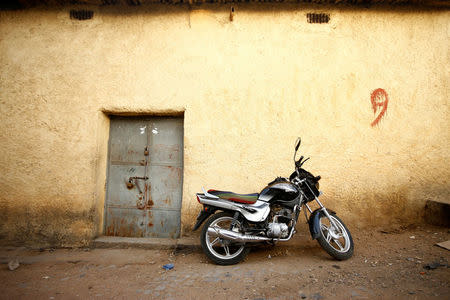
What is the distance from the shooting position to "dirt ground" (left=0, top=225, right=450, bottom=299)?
7.88 feet

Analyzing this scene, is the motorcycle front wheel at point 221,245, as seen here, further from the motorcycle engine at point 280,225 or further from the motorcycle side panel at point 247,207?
the motorcycle engine at point 280,225

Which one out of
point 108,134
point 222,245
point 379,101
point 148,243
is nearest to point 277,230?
point 222,245

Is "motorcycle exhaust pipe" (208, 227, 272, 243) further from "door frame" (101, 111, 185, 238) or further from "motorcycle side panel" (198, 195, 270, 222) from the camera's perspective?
"door frame" (101, 111, 185, 238)

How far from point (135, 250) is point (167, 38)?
11.4ft

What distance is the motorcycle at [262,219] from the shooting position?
2986 millimetres

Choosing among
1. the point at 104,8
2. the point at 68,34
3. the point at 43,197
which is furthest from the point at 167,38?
the point at 43,197

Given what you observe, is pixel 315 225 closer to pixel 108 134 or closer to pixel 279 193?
pixel 279 193

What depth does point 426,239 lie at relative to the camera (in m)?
3.38

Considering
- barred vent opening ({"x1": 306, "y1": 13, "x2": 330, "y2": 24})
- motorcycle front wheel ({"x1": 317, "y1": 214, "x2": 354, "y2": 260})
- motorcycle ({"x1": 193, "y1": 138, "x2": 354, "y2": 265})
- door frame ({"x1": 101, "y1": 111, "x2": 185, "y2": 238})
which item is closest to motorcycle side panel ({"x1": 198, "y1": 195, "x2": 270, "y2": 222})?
motorcycle ({"x1": 193, "y1": 138, "x2": 354, "y2": 265})

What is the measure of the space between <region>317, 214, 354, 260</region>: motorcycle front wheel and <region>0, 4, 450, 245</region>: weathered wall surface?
0.60 m

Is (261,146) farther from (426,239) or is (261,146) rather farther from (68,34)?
(68,34)

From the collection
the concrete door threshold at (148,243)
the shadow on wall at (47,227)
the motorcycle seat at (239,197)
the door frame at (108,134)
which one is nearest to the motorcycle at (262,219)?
the motorcycle seat at (239,197)

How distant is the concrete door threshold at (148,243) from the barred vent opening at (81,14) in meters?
3.78

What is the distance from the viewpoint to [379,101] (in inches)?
153
